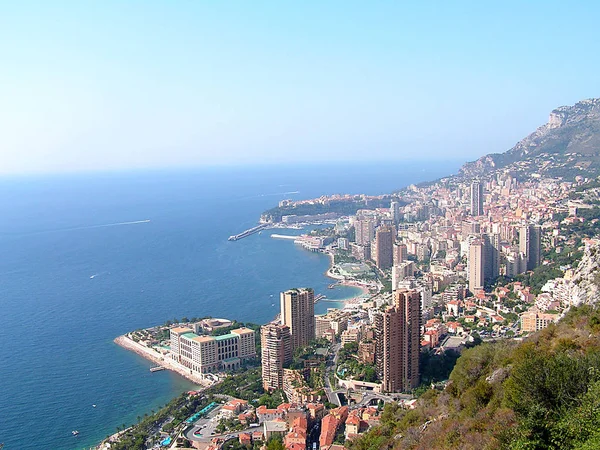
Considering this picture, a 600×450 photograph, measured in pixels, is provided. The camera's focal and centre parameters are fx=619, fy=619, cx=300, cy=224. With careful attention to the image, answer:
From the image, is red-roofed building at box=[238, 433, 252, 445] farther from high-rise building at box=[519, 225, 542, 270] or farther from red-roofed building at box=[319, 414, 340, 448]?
high-rise building at box=[519, 225, 542, 270]

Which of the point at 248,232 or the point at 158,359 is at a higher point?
the point at 248,232

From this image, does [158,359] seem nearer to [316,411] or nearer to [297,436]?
[316,411]

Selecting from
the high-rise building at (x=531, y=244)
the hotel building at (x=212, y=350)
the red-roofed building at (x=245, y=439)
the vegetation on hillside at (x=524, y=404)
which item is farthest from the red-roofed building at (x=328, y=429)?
the high-rise building at (x=531, y=244)

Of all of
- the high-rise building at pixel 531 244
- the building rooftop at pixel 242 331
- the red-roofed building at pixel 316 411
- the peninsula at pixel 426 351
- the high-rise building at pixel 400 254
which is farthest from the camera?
the high-rise building at pixel 400 254

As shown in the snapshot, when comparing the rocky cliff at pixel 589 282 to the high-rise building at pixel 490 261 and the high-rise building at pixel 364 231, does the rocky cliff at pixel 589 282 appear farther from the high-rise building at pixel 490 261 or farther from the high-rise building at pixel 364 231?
the high-rise building at pixel 364 231

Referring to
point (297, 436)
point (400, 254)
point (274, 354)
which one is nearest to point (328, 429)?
point (297, 436)
